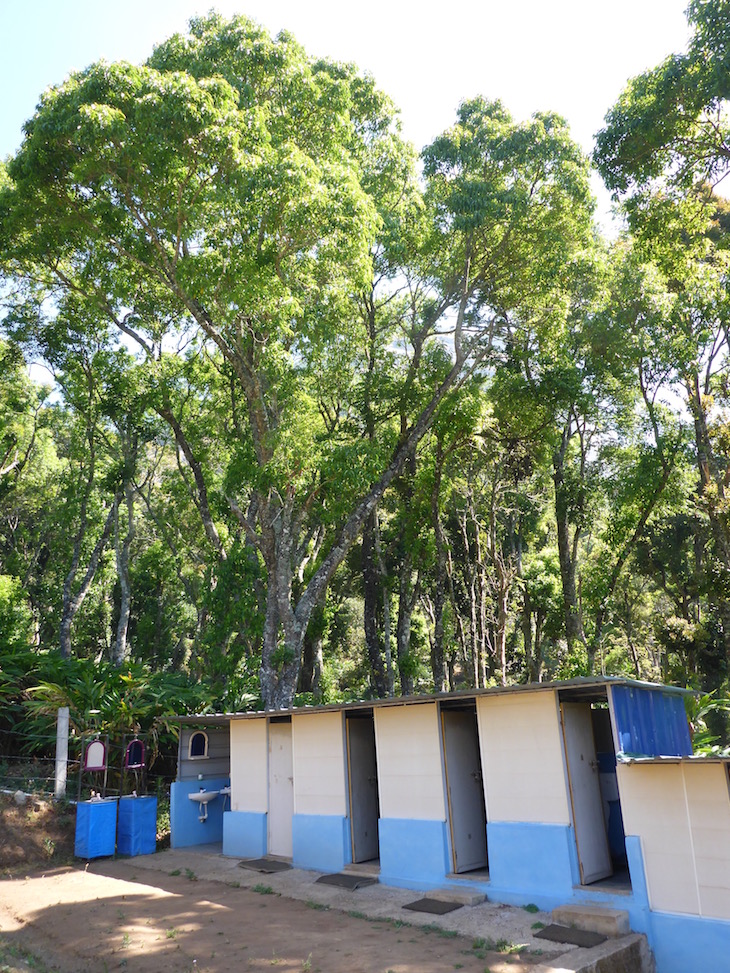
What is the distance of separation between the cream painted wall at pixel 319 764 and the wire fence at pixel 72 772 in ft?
10.9

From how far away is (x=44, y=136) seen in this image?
1256cm

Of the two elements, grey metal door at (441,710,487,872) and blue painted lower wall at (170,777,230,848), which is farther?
blue painted lower wall at (170,777,230,848)

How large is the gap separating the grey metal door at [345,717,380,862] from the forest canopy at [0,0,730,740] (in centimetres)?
389

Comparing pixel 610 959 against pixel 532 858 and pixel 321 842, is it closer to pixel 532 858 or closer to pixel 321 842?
pixel 532 858

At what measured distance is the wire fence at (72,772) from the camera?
12336mm

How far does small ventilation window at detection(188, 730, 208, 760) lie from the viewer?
12406 millimetres

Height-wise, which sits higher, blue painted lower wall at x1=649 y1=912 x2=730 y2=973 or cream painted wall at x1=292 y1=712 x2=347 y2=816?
cream painted wall at x1=292 y1=712 x2=347 y2=816

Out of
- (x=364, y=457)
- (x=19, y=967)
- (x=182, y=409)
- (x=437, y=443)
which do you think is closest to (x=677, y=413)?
(x=437, y=443)

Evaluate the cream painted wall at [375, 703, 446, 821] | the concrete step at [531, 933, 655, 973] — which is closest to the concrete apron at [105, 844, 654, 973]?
the concrete step at [531, 933, 655, 973]

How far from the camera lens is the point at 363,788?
9984mm

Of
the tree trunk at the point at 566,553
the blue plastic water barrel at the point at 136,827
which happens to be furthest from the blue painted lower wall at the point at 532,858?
the tree trunk at the point at 566,553

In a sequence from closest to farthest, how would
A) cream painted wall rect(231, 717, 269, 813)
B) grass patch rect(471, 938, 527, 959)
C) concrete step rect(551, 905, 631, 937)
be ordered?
grass patch rect(471, 938, 527, 959) → concrete step rect(551, 905, 631, 937) → cream painted wall rect(231, 717, 269, 813)

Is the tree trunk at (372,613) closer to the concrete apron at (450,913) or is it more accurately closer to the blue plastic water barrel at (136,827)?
the concrete apron at (450,913)

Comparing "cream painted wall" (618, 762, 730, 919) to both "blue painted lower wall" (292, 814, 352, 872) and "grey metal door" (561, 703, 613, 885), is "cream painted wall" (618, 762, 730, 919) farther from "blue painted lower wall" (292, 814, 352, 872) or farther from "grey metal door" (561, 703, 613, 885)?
"blue painted lower wall" (292, 814, 352, 872)
